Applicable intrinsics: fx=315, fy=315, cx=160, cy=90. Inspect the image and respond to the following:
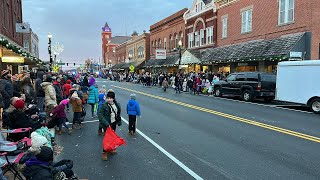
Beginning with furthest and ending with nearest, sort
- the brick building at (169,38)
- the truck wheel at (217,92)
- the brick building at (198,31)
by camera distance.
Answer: the brick building at (169,38) < the brick building at (198,31) < the truck wheel at (217,92)

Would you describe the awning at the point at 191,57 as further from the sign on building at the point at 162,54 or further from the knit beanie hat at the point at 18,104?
the knit beanie hat at the point at 18,104

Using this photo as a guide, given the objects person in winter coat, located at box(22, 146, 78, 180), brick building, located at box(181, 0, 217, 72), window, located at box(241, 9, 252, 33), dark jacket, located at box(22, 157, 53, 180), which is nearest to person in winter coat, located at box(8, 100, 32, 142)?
person in winter coat, located at box(22, 146, 78, 180)

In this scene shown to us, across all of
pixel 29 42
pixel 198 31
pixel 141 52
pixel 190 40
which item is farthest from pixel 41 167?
pixel 141 52

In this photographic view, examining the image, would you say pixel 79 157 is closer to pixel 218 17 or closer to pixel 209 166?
pixel 209 166

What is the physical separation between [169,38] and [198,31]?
37.6ft

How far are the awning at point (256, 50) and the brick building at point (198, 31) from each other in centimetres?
265

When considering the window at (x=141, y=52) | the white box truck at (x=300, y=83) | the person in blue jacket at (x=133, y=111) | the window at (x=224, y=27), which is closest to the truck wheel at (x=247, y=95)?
the white box truck at (x=300, y=83)

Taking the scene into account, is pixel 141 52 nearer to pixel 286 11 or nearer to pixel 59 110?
pixel 286 11

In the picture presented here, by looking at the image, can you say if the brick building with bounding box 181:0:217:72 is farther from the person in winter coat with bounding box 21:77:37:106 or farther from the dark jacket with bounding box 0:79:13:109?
the dark jacket with bounding box 0:79:13:109

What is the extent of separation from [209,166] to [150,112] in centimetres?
840

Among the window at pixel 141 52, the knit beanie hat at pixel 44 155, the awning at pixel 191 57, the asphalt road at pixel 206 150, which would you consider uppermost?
the window at pixel 141 52

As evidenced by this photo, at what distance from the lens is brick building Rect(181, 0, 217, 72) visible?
122 ft

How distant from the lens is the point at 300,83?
1598 centimetres

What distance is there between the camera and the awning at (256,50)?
2283 centimetres
